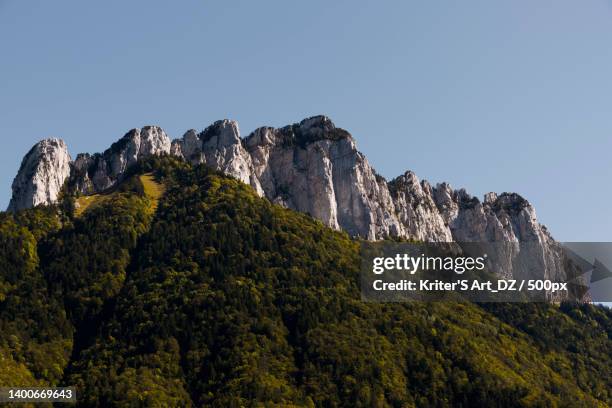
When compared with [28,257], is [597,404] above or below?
below

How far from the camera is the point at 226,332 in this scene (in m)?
167

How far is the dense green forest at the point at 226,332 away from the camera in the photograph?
15525 cm

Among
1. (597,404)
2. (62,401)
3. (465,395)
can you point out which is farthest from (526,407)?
(62,401)

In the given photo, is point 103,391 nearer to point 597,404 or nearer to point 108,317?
point 108,317

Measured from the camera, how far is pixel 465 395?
165750 mm

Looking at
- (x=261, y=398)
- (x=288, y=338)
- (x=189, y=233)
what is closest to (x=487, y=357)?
(x=288, y=338)

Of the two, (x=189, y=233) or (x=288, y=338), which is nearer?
(x=288, y=338)

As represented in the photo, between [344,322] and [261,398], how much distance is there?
100ft

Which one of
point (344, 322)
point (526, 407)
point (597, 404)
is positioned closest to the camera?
point (526, 407)

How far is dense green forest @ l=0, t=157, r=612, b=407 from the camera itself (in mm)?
155250

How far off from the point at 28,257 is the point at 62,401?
46537 mm

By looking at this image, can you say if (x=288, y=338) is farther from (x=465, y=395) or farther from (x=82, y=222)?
(x=82, y=222)

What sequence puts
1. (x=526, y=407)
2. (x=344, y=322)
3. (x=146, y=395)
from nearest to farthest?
(x=146, y=395), (x=526, y=407), (x=344, y=322)

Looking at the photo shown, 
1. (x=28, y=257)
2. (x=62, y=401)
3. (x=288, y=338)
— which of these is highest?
(x=28, y=257)
